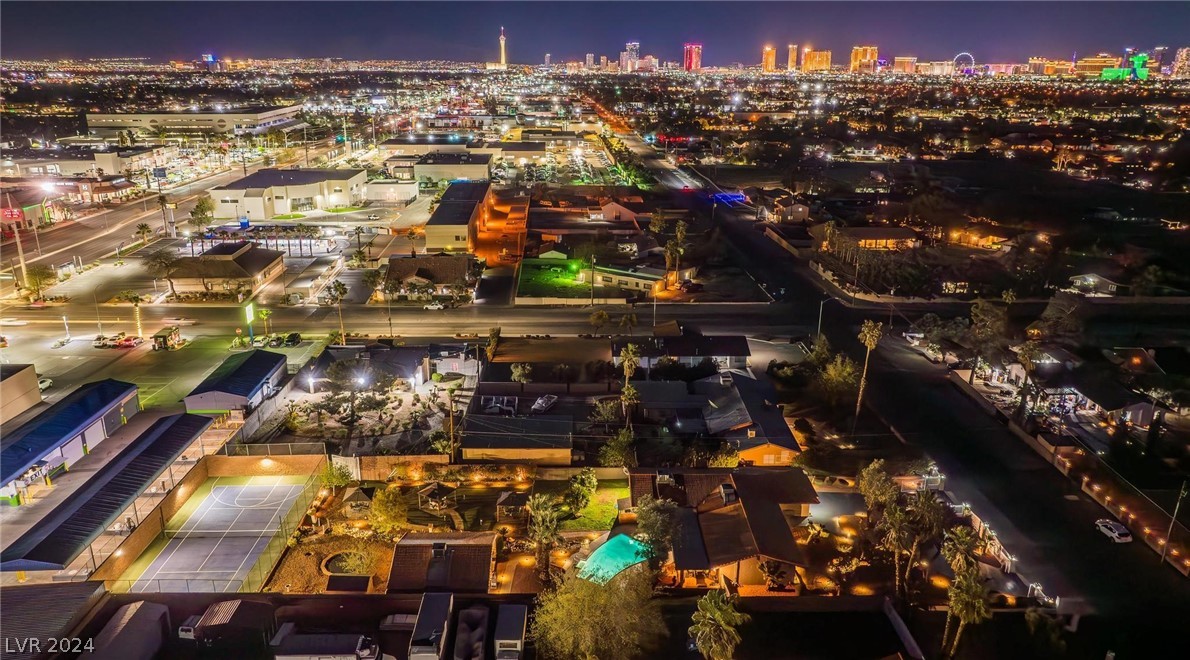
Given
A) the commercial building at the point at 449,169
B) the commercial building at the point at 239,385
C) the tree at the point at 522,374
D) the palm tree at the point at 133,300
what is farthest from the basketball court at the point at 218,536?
the commercial building at the point at 449,169

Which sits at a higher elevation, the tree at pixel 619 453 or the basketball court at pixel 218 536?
the tree at pixel 619 453

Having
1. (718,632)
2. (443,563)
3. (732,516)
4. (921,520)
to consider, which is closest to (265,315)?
(443,563)

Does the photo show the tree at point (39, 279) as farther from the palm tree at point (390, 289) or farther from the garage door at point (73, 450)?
the garage door at point (73, 450)

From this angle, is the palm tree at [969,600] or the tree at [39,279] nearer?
the palm tree at [969,600]

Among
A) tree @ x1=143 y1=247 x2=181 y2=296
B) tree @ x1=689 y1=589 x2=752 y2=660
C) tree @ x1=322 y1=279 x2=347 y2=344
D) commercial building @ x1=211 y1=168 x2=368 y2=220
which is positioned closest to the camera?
tree @ x1=689 y1=589 x2=752 y2=660

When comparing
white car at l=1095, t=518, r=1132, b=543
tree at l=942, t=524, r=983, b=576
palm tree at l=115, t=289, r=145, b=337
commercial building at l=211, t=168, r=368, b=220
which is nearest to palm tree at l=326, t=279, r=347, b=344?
palm tree at l=115, t=289, r=145, b=337

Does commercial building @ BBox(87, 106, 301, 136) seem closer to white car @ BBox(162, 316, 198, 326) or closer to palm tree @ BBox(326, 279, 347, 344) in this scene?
palm tree @ BBox(326, 279, 347, 344)

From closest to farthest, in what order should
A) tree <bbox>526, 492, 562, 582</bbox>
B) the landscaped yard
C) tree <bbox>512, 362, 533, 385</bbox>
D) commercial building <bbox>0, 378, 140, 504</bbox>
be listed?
tree <bbox>526, 492, 562, 582</bbox>, the landscaped yard, commercial building <bbox>0, 378, 140, 504</bbox>, tree <bbox>512, 362, 533, 385</bbox>

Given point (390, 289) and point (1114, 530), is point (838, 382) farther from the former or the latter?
point (390, 289)
